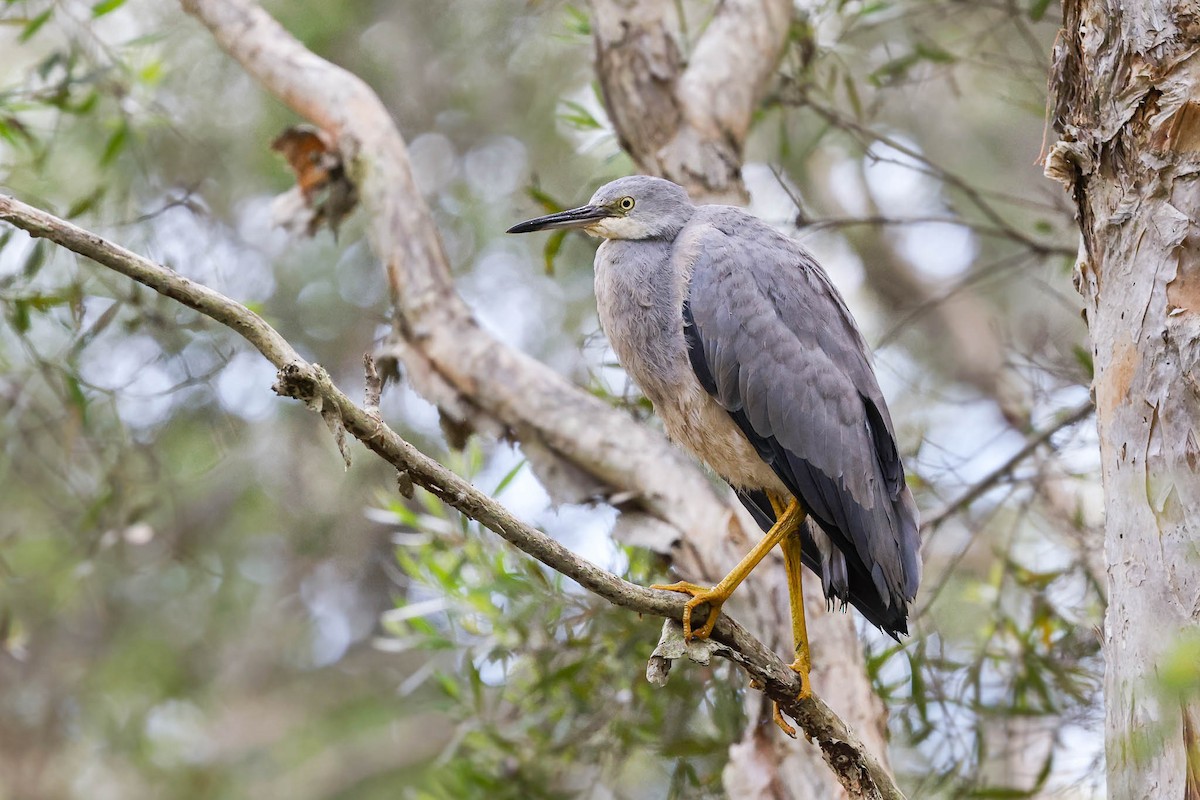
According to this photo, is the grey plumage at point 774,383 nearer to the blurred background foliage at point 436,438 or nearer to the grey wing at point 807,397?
the grey wing at point 807,397

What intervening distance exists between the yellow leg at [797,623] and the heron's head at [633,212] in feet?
3.75

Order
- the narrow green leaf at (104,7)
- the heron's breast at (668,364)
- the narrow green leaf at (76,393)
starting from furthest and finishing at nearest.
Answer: the narrow green leaf at (104,7), the narrow green leaf at (76,393), the heron's breast at (668,364)

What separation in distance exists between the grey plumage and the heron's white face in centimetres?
7

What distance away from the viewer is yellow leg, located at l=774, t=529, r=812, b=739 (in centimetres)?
324

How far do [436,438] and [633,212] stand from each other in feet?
12.6

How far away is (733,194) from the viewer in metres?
4.80

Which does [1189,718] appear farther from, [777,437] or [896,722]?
[896,722]

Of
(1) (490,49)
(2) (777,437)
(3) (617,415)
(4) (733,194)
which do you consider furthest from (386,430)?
(1) (490,49)

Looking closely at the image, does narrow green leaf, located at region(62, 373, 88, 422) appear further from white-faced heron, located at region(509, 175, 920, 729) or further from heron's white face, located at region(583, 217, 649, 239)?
heron's white face, located at region(583, 217, 649, 239)

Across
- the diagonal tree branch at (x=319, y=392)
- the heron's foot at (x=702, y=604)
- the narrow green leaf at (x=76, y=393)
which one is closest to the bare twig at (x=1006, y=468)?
the heron's foot at (x=702, y=604)

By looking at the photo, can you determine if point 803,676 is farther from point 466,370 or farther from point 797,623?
point 466,370

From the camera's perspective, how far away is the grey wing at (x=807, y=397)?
135 inches

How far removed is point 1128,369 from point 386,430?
5.75 ft

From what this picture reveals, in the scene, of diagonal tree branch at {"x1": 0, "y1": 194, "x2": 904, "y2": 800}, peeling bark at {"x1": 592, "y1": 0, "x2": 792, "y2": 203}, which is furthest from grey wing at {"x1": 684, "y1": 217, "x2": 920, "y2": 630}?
peeling bark at {"x1": 592, "y1": 0, "x2": 792, "y2": 203}
